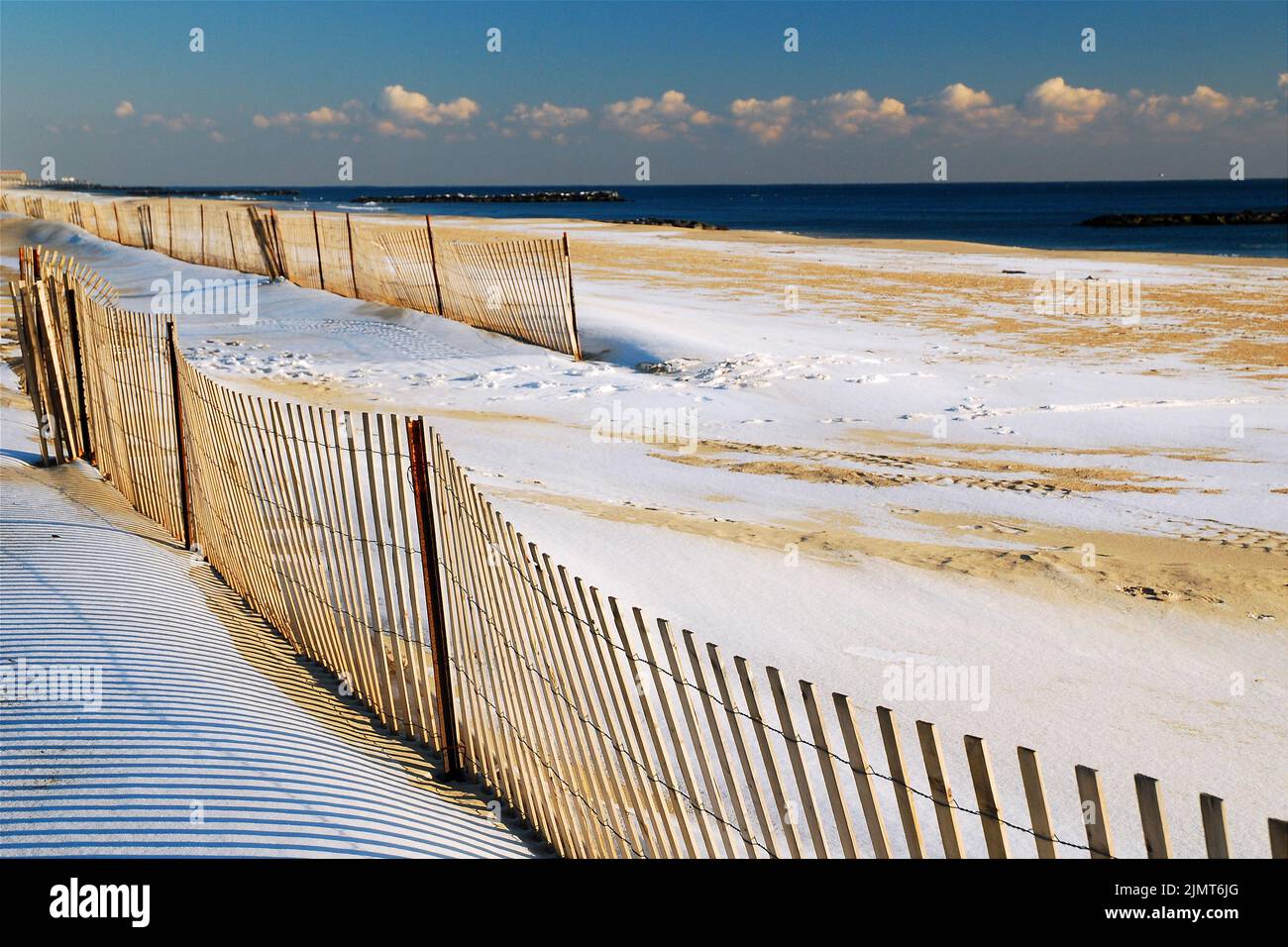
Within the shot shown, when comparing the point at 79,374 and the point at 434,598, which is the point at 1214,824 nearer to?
the point at 434,598

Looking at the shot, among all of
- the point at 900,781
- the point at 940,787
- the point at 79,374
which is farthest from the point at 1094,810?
the point at 79,374

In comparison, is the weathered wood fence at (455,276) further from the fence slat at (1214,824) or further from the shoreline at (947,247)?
the shoreline at (947,247)

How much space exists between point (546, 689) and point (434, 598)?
0.79 m

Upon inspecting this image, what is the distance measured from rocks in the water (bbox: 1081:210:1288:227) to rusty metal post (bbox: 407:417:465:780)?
238ft

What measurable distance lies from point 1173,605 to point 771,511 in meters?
3.20

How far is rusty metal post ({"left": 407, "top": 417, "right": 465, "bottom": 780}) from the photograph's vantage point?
4.42m

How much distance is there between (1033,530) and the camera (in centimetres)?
827

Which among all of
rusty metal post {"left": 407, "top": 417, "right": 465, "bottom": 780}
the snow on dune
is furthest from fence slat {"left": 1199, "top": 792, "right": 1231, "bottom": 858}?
rusty metal post {"left": 407, "top": 417, "right": 465, "bottom": 780}

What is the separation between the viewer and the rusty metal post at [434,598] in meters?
4.42

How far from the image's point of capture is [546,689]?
13.4 feet

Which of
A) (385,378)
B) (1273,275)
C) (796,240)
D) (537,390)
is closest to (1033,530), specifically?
(537,390)

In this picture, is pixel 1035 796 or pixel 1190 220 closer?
pixel 1035 796

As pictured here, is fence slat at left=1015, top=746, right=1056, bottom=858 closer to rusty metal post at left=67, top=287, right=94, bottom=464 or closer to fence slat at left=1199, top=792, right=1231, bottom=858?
fence slat at left=1199, top=792, right=1231, bottom=858

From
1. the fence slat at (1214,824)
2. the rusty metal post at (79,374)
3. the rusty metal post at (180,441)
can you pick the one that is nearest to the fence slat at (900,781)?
the fence slat at (1214,824)
